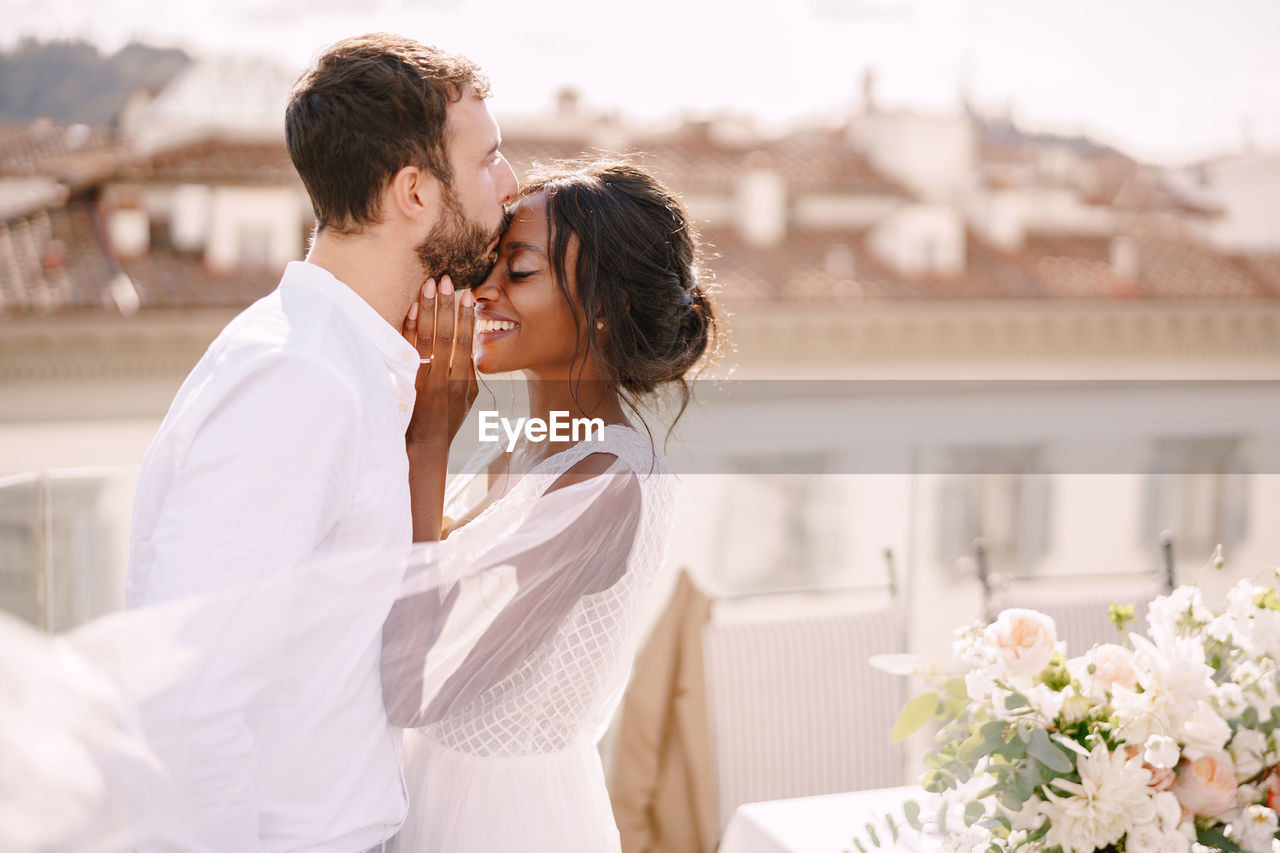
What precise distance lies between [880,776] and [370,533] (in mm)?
1895

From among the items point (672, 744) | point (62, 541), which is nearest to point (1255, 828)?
point (672, 744)

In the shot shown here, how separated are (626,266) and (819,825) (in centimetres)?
99

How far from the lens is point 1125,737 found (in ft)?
4.09

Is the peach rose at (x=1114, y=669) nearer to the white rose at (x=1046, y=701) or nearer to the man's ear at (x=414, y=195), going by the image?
the white rose at (x=1046, y=701)

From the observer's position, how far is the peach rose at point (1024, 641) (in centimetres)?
130

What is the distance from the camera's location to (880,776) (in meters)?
2.73

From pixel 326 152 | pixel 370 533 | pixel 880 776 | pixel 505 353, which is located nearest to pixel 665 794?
pixel 880 776

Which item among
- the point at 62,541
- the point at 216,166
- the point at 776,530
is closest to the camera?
the point at 62,541

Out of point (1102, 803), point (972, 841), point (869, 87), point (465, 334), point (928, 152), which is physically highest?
point (869, 87)

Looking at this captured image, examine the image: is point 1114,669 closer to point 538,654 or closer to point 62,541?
point 538,654

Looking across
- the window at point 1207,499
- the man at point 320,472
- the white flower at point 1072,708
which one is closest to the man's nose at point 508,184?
the man at point 320,472

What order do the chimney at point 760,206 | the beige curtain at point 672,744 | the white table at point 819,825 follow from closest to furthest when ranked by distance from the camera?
the white table at point 819,825
the beige curtain at point 672,744
the chimney at point 760,206

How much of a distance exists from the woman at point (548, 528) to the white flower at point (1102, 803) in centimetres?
58

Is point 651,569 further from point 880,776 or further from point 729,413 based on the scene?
point 729,413
